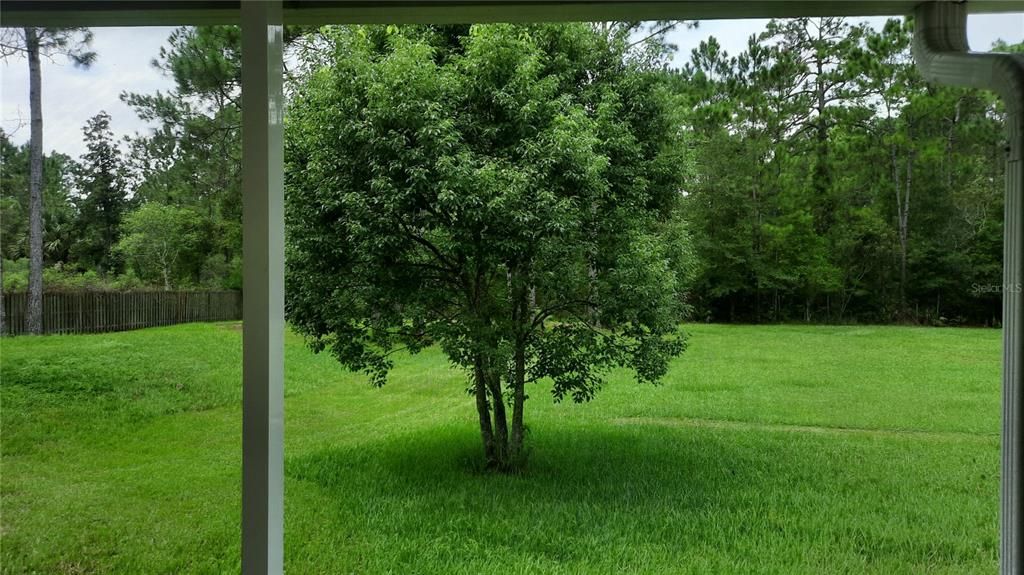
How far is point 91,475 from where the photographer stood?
2521 millimetres

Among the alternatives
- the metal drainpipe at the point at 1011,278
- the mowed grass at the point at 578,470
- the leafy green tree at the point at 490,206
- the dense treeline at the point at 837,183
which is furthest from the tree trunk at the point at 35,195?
the metal drainpipe at the point at 1011,278

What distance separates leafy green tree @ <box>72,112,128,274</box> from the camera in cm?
244

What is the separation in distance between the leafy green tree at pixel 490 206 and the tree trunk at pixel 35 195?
87 cm

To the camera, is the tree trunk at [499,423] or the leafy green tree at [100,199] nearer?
the leafy green tree at [100,199]

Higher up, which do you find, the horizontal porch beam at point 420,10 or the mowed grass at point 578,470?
the horizontal porch beam at point 420,10

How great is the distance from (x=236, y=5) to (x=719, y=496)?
2364 mm

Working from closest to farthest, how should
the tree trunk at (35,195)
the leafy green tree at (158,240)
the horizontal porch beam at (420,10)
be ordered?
the horizontal porch beam at (420,10) → the tree trunk at (35,195) → the leafy green tree at (158,240)

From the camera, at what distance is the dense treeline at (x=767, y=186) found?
2.45 meters

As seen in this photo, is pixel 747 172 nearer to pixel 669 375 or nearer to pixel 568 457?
pixel 669 375

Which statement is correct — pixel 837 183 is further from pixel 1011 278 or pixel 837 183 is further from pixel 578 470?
pixel 578 470

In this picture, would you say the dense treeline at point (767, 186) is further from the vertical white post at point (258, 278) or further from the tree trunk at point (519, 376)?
the vertical white post at point (258, 278)

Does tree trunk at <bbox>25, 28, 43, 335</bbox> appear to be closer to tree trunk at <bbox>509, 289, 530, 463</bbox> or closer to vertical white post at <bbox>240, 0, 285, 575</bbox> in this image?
vertical white post at <bbox>240, 0, 285, 575</bbox>

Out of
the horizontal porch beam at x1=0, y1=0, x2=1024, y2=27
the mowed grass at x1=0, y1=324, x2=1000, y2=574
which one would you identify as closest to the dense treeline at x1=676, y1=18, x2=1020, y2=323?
the mowed grass at x1=0, y1=324, x2=1000, y2=574

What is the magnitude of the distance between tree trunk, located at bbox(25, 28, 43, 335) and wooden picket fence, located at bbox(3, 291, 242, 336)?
22 mm
